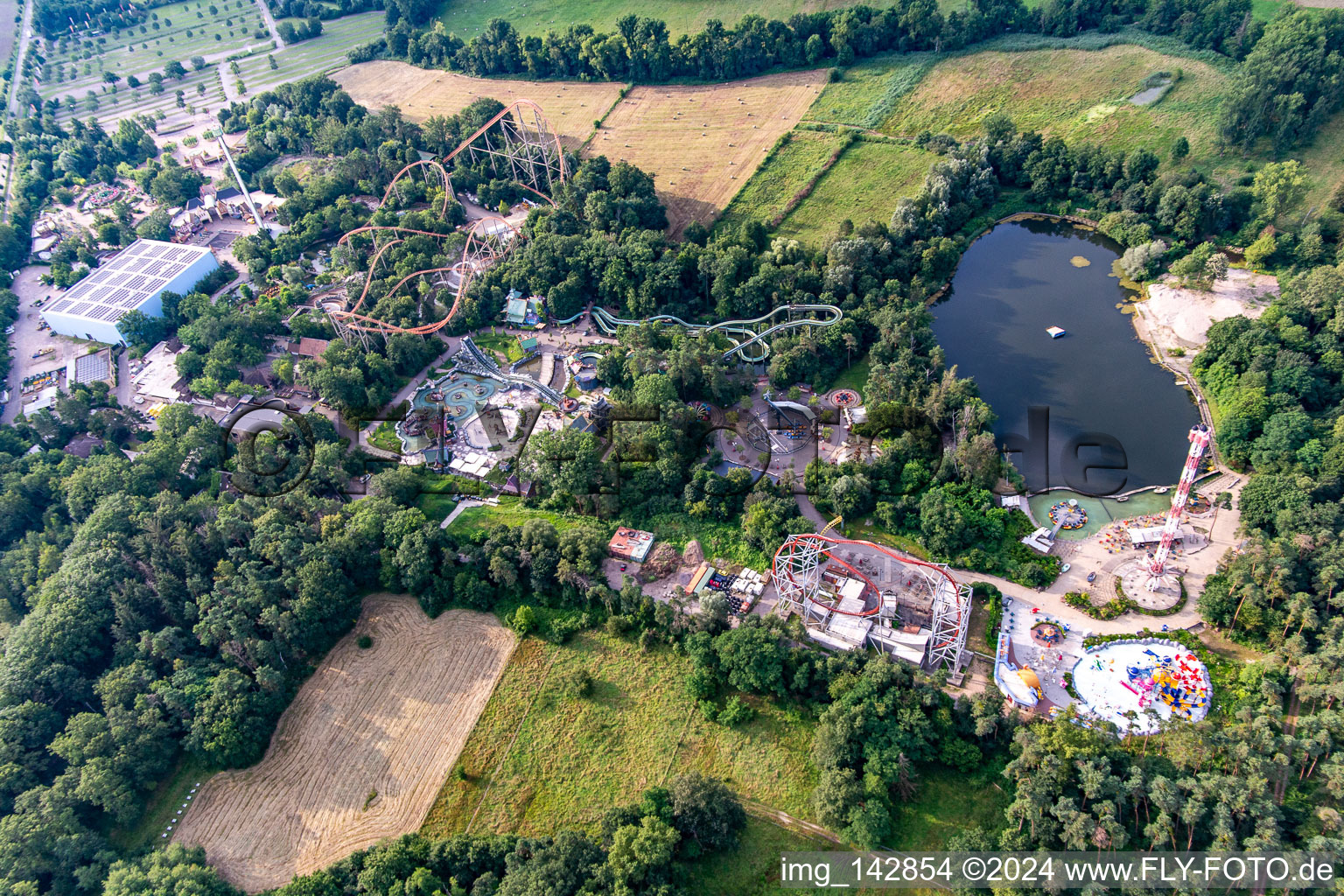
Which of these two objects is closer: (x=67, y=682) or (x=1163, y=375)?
(x=67, y=682)

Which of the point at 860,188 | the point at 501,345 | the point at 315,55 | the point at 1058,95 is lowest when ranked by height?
the point at 501,345

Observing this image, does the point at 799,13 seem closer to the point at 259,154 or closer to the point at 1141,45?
the point at 1141,45

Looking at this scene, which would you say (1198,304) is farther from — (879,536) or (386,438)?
(386,438)

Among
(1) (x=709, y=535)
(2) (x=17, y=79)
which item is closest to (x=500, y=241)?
(1) (x=709, y=535)

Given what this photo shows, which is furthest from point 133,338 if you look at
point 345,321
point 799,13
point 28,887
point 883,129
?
point 799,13

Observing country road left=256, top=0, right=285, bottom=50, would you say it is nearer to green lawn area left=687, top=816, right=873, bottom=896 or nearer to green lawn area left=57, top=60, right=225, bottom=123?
green lawn area left=57, top=60, right=225, bottom=123

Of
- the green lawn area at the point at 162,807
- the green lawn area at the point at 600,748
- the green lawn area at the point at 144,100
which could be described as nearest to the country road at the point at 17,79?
the green lawn area at the point at 144,100

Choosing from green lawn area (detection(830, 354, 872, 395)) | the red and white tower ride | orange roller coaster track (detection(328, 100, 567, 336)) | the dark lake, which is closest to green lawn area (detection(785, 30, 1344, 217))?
the dark lake
